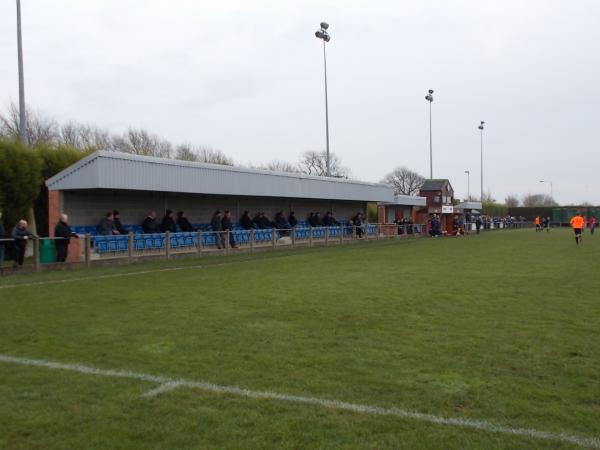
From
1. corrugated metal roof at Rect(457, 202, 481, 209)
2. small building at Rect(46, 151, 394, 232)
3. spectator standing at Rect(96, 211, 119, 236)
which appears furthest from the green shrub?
corrugated metal roof at Rect(457, 202, 481, 209)

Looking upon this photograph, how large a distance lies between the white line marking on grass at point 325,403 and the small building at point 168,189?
1473 cm

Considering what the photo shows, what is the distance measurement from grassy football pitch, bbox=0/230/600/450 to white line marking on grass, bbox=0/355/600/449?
17 mm

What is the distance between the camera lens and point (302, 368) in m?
5.71

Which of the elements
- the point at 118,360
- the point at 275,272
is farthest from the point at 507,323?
the point at 275,272

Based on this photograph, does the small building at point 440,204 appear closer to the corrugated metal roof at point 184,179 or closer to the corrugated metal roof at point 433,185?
the corrugated metal roof at point 433,185

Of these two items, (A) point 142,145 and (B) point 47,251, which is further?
(A) point 142,145

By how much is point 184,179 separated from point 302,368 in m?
18.8

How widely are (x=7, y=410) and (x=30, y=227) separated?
19472 mm

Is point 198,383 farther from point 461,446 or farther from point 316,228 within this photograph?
point 316,228

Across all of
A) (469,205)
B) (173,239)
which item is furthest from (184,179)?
(469,205)

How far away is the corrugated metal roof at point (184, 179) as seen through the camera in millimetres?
19703

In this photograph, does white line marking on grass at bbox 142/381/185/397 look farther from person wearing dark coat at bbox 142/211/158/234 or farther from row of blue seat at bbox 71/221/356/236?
person wearing dark coat at bbox 142/211/158/234

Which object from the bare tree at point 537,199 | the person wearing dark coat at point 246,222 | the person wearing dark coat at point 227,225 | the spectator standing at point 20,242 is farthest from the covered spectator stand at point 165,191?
the bare tree at point 537,199

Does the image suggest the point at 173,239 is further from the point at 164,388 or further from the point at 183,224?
the point at 164,388
